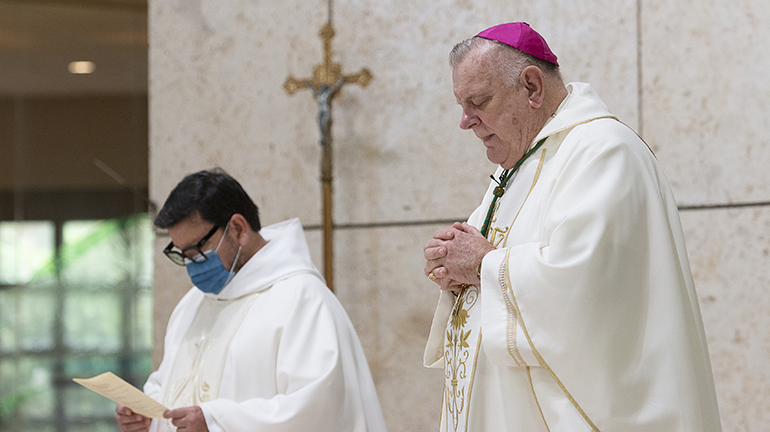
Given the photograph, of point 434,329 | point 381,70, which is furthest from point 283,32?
point 434,329

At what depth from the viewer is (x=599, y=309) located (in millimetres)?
1827

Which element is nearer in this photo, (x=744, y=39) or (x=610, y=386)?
(x=610, y=386)

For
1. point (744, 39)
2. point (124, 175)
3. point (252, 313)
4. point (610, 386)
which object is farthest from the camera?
point (124, 175)

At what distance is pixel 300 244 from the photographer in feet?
10.8

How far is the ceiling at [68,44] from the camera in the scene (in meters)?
5.52

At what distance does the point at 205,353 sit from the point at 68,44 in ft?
10.9

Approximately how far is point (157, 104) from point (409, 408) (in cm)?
215

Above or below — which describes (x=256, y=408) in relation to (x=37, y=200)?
below

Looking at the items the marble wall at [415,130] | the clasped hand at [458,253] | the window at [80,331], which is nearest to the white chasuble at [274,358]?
the marble wall at [415,130]

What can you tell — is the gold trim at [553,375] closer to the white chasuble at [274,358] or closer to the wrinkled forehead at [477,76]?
the wrinkled forehead at [477,76]

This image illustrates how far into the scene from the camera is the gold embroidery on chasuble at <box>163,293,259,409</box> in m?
3.08

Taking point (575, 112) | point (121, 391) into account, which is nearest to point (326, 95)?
point (121, 391)

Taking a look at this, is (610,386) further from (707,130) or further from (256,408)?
(707,130)

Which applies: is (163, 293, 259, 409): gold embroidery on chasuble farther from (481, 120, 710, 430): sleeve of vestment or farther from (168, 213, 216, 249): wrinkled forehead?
(481, 120, 710, 430): sleeve of vestment
